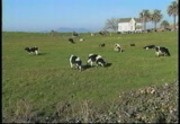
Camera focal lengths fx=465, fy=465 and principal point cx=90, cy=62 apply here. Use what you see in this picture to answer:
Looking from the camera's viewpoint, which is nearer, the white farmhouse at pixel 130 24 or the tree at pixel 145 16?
the tree at pixel 145 16

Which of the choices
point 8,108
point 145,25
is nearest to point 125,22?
point 145,25

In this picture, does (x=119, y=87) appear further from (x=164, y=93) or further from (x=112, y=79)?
(x=164, y=93)

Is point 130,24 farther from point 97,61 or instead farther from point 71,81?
point 71,81

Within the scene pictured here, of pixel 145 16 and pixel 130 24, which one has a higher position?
pixel 145 16

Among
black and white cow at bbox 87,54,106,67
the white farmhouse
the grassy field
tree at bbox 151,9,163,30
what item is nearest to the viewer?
the grassy field

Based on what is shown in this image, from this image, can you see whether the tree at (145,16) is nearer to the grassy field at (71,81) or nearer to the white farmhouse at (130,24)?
the white farmhouse at (130,24)

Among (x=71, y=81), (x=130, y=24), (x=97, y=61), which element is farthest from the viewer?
(x=130, y=24)

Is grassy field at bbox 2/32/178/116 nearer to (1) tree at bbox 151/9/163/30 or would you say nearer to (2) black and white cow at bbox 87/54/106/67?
(2) black and white cow at bbox 87/54/106/67

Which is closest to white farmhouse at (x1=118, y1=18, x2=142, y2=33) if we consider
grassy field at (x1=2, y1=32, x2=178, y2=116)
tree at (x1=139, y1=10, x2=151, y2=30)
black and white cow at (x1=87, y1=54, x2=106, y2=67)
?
tree at (x1=139, y1=10, x2=151, y2=30)

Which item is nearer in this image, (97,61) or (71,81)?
(71,81)

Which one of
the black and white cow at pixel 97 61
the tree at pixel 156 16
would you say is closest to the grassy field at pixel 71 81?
the black and white cow at pixel 97 61

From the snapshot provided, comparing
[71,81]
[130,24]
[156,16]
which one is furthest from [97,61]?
[130,24]

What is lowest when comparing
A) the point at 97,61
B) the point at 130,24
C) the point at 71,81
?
the point at 130,24

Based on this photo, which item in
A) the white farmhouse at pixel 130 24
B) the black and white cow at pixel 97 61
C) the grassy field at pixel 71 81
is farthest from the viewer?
the white farmhouse at pixel 130 24
